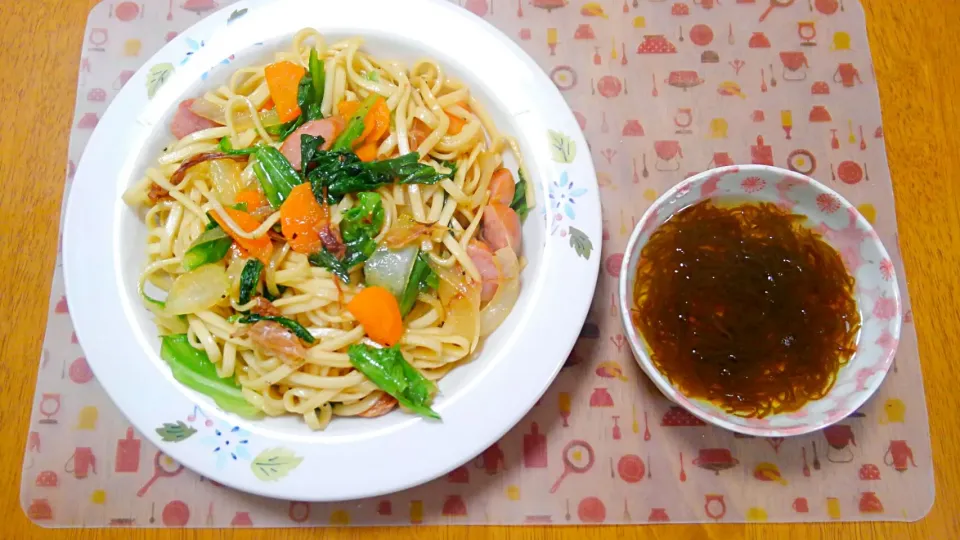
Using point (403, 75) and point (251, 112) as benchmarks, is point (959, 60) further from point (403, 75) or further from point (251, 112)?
point (251, 112)

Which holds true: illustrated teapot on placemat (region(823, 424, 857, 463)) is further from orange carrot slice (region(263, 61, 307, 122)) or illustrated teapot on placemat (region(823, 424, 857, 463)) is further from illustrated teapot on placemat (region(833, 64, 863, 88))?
orange carrot slice (region(263, 61, 307, 122))

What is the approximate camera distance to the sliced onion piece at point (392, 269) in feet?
6.95

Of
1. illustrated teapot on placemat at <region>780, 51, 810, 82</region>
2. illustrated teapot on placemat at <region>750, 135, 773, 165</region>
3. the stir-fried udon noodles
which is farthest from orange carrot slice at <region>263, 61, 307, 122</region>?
illustrated teapot on placemat at <region>780, 51, 810, 82</region>

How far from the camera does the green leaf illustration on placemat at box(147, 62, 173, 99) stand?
236 centimetres

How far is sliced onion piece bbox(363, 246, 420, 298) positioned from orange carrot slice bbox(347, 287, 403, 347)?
0.03 meters

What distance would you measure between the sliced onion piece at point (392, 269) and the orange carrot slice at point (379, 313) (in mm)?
28

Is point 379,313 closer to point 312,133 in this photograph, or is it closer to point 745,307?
point 312,133

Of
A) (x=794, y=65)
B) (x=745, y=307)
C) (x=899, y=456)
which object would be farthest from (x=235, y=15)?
(x=899, y=456)

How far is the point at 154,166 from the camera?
234 cm

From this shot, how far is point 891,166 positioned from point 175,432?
3.08m

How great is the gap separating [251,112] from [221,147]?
0.58 ft

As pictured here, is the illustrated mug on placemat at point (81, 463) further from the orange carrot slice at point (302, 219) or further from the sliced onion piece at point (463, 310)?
the sliced onion piece at point (463, 310)

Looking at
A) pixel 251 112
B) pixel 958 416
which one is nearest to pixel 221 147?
pixel 251 112

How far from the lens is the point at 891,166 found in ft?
8.96
